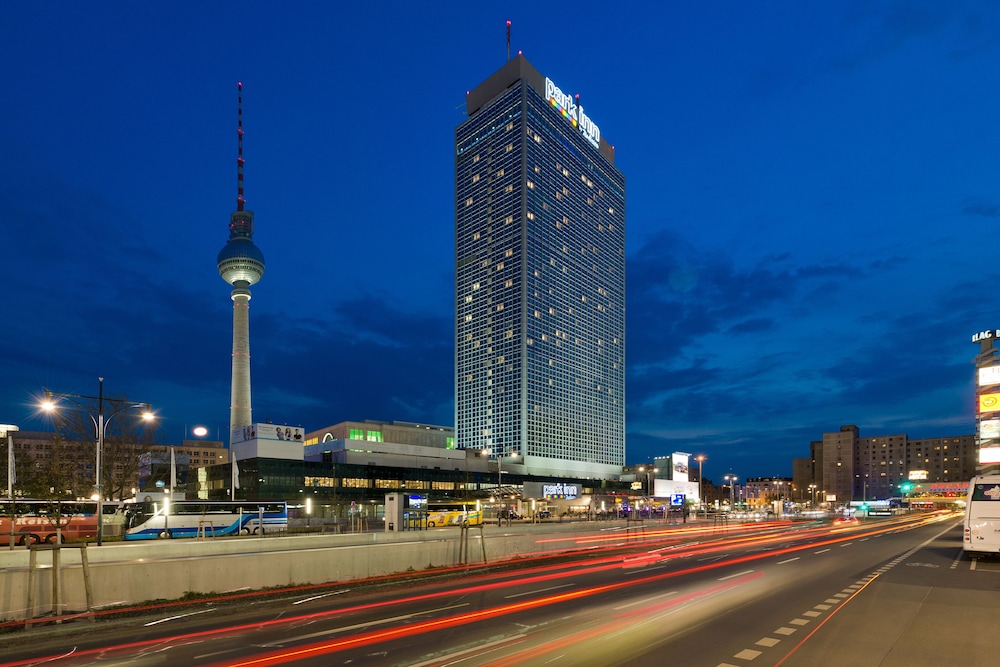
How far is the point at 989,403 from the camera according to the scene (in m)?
86.5

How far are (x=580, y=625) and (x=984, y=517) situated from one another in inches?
908

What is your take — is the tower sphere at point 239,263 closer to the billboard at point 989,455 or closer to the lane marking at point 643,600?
the billboard at point 989,455

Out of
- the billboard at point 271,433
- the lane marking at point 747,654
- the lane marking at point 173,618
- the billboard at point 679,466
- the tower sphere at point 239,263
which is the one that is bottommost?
the billboard at point 679,466

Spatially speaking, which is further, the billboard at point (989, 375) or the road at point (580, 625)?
the billboard at point (989, 375)

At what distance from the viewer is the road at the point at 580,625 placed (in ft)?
39.1

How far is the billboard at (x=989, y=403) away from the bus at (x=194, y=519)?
290 ft

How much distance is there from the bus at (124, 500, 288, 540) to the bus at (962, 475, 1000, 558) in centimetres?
4523

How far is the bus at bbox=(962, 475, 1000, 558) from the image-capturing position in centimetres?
2736

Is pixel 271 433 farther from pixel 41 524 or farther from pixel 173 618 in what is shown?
pixel 173 618

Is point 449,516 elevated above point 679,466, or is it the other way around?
point 449,516

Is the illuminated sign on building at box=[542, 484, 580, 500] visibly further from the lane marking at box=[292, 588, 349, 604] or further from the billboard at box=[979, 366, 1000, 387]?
the lane marking at box=[292, 588, 349, 604]

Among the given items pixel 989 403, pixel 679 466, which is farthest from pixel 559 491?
pixel 989 403

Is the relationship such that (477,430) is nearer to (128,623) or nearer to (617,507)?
(617,507)

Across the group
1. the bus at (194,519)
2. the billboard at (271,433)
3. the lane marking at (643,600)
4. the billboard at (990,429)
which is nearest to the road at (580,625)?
the lane marking at (643,600)
